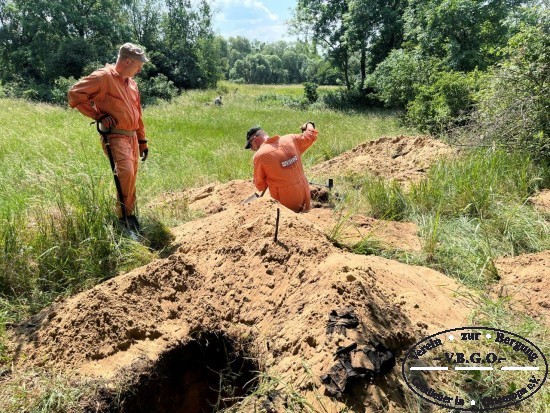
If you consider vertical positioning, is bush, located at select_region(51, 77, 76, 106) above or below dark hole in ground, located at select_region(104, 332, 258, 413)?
above

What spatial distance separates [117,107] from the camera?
4391mm

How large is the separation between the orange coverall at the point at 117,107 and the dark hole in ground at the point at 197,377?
215 cm

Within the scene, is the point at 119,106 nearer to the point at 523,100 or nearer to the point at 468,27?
the point at 523,100

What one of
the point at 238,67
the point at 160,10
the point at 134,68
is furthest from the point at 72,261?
the point at 238,67

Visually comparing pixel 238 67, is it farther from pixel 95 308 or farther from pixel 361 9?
pixel 95 308

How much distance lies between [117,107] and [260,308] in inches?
110

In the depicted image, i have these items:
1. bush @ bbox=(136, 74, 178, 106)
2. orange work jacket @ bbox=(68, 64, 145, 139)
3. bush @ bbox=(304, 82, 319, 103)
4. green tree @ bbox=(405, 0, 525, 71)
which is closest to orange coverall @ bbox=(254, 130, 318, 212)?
orange work jacket @ bbox=(68, 64, 145, 139)

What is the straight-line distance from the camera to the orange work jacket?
422cm

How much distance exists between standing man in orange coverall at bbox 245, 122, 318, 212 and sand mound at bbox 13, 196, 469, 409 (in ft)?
3.75

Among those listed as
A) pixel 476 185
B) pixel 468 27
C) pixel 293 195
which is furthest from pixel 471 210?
pixel 468 27

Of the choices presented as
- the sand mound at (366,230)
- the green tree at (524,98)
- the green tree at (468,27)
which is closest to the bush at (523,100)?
the green tree at (524,98)

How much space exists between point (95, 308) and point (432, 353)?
2.25 metres

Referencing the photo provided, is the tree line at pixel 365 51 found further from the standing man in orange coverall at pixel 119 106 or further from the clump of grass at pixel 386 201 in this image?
the standing man in orange coverall at pixel 119 106

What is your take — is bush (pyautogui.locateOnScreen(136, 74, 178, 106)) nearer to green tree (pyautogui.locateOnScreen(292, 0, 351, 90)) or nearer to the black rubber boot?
green tree (pyautogui.locateOnScreen(292, 0, 351, 90))
